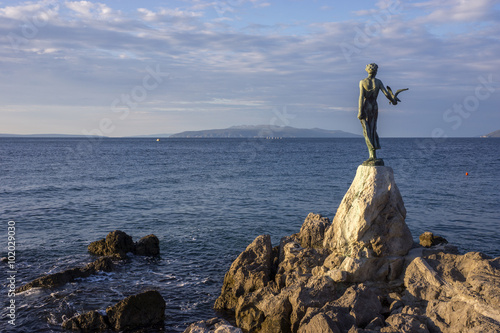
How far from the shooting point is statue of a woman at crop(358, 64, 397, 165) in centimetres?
1806

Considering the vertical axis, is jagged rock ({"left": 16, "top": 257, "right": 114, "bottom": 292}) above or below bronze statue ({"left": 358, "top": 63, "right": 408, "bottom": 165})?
below

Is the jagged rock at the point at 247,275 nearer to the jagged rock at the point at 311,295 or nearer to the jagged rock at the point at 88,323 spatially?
the jagged rock at the point at 311,295

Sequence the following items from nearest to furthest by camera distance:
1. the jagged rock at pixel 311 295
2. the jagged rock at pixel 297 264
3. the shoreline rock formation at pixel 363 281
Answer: the shoreline rock formation at pixel 363 281 < the jagged rock at pixel 311 295 < the jagged rock at pixel 297 264

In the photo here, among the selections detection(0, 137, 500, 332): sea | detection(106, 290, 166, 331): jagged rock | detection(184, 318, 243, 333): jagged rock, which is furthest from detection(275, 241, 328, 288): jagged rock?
detection(106, 290, 166, 331): jagged rock

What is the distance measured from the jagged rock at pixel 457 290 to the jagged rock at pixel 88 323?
452 inches

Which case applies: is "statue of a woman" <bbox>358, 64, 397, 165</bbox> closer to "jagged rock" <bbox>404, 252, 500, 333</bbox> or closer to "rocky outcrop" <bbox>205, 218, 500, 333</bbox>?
"jagged rock" <bbox>404, 252, 500, 333</bbox>

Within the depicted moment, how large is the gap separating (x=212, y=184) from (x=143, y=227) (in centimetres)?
2180

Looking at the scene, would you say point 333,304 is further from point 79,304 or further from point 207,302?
point 79,304

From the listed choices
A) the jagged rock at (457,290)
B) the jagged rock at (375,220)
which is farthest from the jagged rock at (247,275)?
the jagged rock at (457,290)

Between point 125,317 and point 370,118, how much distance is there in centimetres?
1319

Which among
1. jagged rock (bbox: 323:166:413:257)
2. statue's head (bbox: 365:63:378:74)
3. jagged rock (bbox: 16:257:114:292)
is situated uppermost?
statue's head (bbox: 365:63:378:74)

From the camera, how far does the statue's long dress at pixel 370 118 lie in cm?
1836

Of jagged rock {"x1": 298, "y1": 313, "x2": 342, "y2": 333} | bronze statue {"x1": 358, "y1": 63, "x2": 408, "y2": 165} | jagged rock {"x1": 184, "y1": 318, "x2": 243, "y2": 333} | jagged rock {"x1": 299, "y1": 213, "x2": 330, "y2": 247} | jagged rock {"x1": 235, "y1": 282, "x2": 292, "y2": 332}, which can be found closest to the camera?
jagged rock {"x1": 298, "y1": 313, "x2": 342, "y2": 333}

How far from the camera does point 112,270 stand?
2189cm
